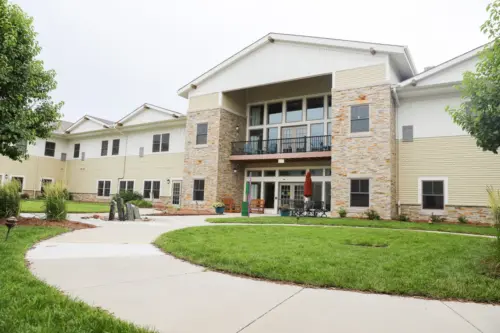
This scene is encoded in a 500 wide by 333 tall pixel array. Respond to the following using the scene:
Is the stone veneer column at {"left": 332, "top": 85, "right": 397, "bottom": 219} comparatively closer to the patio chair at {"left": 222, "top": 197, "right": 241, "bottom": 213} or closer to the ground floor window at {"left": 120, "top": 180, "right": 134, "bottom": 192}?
the patio chair at {"left": 222, "top": 197, "right": 241, "bottom": 213}

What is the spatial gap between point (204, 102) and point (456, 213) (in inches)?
602

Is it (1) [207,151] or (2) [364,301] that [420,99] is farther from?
(2) [364,301]

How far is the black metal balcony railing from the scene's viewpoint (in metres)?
19.2

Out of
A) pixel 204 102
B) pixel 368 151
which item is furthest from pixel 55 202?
pixel 368 151

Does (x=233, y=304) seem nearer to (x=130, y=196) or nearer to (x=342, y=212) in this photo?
(x=342, y=212)

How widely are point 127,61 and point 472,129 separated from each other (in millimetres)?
41933

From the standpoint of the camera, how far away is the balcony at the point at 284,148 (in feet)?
60.7

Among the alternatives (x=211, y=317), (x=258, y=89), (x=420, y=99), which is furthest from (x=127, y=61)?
(x=211, y=317)

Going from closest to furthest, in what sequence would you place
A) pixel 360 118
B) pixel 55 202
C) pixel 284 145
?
pixel 55 202, pixel 360 118, pixel 284 145

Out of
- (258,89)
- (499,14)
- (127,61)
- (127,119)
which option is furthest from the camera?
(127,61)

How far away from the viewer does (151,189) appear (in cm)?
2436

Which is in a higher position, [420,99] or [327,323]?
[420,99]

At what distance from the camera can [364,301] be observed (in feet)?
10.9

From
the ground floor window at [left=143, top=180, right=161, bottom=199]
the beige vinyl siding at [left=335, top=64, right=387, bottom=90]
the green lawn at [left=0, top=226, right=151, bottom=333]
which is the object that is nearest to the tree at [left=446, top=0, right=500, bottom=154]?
the beige vinyl siding at [left=335, top=64, right=387, bottom=90]
